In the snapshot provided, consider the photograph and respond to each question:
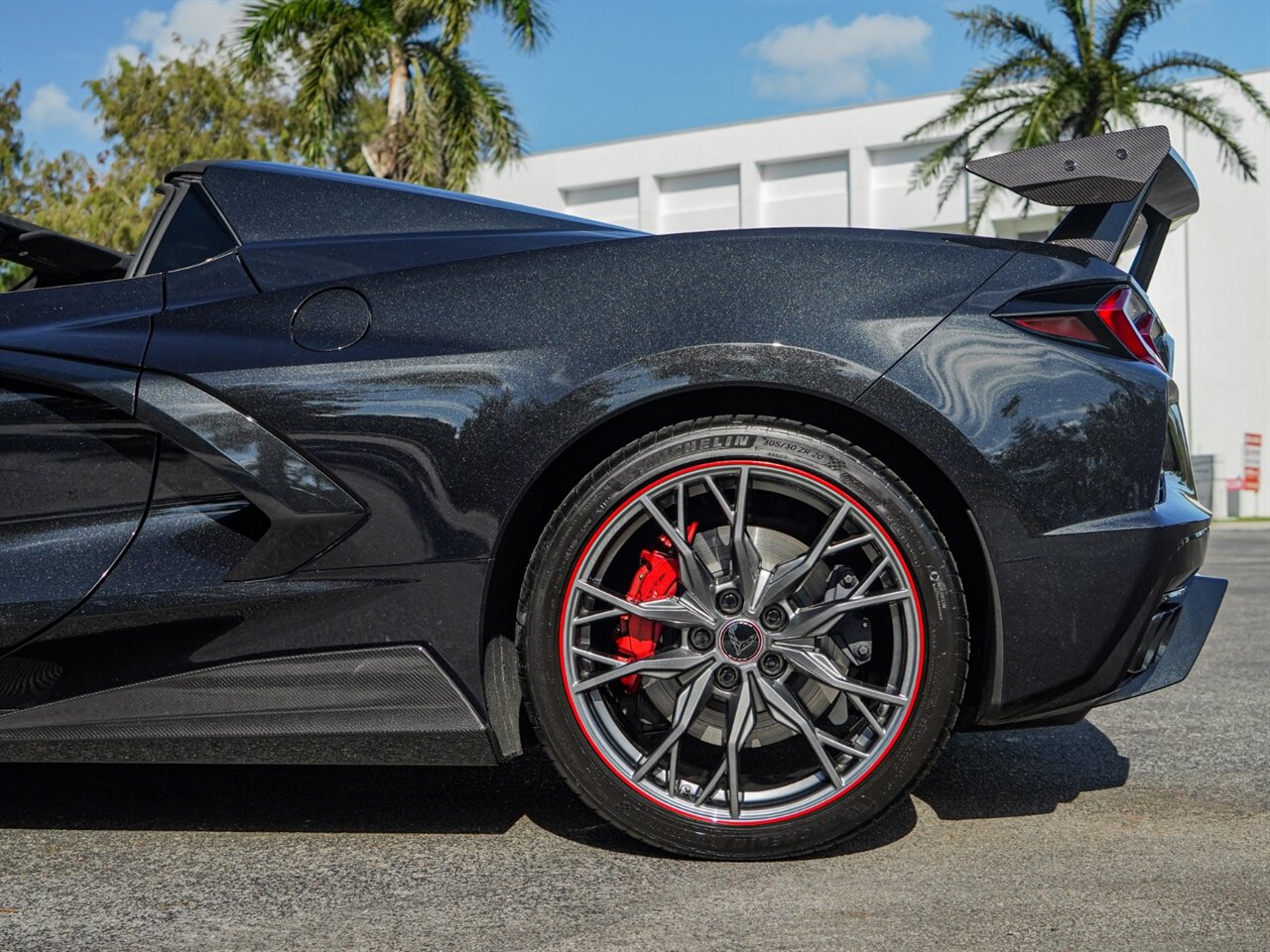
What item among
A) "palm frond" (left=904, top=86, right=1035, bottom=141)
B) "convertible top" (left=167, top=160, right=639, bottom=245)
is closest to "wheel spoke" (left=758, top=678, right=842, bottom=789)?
"convertible top" (left=167, top=160, right=639, bottom=245)

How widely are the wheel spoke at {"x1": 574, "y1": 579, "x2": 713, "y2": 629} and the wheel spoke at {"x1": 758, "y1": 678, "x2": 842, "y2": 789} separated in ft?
0.52

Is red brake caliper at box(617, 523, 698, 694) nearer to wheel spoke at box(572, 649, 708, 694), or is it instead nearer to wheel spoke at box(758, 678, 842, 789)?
wheel spoke at box(572, 649, 708, 694)

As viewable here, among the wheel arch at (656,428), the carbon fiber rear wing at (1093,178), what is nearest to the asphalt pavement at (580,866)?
the wheel arch at (656,428)

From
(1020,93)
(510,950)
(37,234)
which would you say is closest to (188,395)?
(37,234)

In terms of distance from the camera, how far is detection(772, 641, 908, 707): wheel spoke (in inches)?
87.7

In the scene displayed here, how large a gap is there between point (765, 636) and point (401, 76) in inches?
771

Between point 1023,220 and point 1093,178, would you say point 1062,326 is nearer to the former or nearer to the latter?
point 1093,178

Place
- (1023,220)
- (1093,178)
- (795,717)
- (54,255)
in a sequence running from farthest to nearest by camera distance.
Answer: (1023,220)
(54,255)
(1093,178)
(795,717)

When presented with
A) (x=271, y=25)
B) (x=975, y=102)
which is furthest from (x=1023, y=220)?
(x=271, y=25)

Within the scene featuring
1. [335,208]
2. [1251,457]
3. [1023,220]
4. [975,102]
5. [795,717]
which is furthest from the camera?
[1251,457]

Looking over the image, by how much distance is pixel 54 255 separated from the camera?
9.71 feet

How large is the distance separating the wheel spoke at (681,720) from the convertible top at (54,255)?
1.71m

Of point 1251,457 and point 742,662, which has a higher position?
point 742,662

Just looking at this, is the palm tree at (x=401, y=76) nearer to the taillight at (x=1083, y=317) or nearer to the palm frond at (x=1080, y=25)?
the palm frond at (x=1080, y=25)
